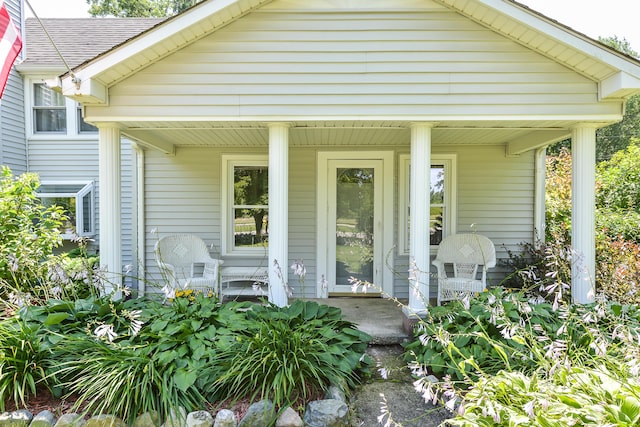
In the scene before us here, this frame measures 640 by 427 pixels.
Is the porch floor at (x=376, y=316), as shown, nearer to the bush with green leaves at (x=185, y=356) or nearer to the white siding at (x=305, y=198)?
the white siding at (x=305, y=198)

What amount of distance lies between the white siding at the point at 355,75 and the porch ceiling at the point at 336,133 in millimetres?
211

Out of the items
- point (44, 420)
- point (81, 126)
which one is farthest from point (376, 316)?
point (81, 126)

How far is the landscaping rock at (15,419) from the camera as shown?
8.08ft

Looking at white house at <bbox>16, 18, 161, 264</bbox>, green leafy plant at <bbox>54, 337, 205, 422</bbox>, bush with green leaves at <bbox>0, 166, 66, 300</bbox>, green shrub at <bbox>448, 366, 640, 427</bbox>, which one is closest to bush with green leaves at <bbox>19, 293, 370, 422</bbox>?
green leafy plant at <bbox>54, 337, 205, 422</bbox>

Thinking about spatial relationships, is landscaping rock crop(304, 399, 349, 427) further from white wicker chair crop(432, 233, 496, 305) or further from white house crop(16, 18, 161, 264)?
white house crop(16, 18, 161, 264)

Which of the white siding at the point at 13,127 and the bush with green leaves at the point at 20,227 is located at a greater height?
the white siding at the point at 13,127

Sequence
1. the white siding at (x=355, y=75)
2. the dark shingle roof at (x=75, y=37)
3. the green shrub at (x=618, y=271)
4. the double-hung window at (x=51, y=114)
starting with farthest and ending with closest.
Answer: the dark shingle roof at (x=75, y=37) < the double-hung window at (x=51, y=114) < the green shrub at (x=618, y=271) < the white siding at (x=355, y=75)

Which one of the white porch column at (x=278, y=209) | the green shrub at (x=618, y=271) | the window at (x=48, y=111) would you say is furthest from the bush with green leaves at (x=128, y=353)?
the window at (x=48, y=111)

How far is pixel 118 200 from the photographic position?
425 cm

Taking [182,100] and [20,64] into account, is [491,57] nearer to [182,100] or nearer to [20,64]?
[182,100]

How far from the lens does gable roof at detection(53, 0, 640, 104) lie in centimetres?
354

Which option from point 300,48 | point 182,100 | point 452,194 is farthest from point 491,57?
point 182,100

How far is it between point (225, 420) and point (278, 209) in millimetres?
2153

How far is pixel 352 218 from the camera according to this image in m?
5.87
